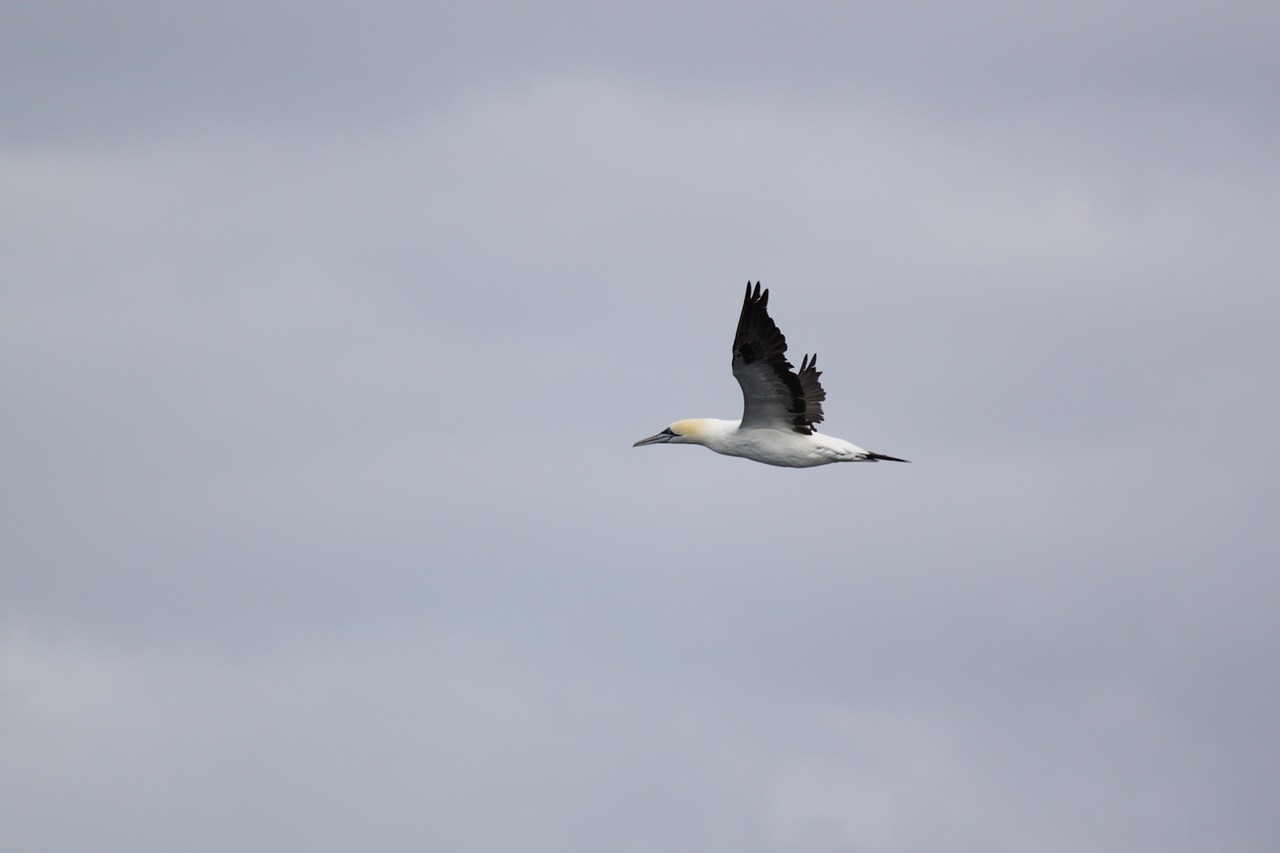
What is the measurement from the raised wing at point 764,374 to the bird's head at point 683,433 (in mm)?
1364

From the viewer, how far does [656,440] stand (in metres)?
36.4

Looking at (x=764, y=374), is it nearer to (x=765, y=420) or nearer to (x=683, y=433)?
(x=765, y=420)

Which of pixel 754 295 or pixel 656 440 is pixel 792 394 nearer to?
pixel 754 295

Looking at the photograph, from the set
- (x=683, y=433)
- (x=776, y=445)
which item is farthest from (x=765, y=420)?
(x=683, y=433)

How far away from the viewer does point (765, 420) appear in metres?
33.7

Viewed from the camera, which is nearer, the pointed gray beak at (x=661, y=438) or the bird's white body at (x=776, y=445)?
the bird's white body at (x=776, y=445)

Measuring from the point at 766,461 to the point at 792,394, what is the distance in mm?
1933

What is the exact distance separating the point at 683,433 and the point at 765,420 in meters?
2.43

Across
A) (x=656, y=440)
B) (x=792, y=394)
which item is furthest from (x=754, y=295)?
(x=656, y=440)

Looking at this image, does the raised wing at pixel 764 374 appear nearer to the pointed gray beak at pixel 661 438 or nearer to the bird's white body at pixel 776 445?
the bird's white body at pixel 776 445

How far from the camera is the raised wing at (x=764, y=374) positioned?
103 feet

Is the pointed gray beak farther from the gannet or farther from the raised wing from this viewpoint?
the raised wing

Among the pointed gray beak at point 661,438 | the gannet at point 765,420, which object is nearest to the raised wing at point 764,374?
the gannet at point 765,420

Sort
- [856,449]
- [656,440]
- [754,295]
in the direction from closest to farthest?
[754,295]
[856,449]
[656,440]
